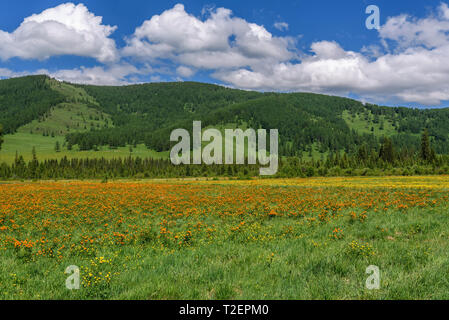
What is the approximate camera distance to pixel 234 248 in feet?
28.6

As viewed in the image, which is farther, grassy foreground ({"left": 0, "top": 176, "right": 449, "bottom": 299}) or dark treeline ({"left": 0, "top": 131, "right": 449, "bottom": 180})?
dark treeline ({"left": 0, "top": 131, "right": 449, "bottom": 180})

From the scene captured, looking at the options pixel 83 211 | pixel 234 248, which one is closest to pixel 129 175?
pixel 83 211

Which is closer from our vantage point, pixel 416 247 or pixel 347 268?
pixel 347 268

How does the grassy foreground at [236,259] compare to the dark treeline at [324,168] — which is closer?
the grassy foreground at [236,259]

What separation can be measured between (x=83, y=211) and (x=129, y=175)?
5038 inches

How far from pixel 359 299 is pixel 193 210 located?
11.4 m

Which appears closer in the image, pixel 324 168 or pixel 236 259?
pixel 236 259

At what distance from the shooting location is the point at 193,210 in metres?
15.6

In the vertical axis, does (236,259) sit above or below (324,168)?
above

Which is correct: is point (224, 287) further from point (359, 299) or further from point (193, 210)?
point (193, 210)
